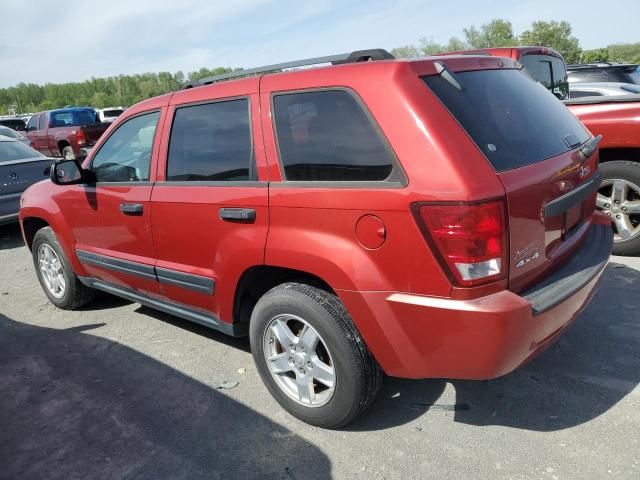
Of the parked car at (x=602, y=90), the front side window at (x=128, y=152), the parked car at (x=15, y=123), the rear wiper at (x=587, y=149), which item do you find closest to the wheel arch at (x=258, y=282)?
the front side window at (x=128, y=152)

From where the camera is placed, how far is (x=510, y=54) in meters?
5.74

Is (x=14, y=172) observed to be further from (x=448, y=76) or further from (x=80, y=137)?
(x=80, y=137)

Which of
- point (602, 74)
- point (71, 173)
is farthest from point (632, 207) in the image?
point (602, 74)

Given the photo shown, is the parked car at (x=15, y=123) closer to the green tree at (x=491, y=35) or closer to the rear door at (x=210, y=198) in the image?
the rear door at (x=210, y=198)

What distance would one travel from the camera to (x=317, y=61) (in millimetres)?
2955

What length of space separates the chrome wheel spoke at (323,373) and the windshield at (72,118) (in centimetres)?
1757

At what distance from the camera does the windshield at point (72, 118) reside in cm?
1753

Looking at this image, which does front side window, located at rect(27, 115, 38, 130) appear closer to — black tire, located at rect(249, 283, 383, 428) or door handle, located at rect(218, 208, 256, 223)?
door handle, located at rect(218, 208, 256, 223)

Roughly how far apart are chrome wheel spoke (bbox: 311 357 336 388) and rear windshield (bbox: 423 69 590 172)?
4.20ft

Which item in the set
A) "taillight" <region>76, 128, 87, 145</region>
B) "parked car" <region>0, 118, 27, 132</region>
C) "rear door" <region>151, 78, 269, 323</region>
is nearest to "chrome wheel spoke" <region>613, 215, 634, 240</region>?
"rear door" <region>151, 78, 269, 323</region>

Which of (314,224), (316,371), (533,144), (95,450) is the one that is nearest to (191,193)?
(314,224)

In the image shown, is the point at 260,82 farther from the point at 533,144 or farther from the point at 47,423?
the point at 47,423

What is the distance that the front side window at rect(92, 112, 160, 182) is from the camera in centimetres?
354

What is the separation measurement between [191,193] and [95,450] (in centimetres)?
149
